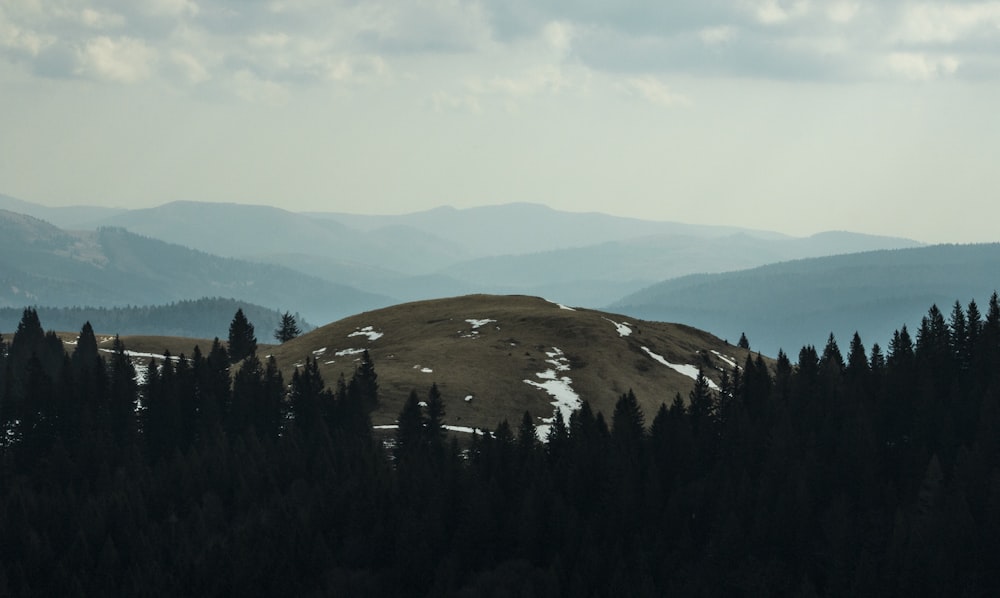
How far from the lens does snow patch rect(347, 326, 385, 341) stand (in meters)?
191

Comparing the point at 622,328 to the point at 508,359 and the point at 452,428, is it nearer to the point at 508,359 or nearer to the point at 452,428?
the point at 508,359

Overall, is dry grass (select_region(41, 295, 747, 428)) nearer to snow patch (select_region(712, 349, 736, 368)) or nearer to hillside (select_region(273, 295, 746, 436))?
hillside (select_region(273, 295, 746, 436))

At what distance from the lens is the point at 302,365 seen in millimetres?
175250

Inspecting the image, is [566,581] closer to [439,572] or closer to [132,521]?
[439,572]

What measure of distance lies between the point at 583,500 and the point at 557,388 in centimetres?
4744

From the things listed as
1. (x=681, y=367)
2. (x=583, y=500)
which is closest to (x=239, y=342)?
(x=681, y=367)

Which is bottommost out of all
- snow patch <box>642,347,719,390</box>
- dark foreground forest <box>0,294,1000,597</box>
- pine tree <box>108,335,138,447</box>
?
dark foreground forest <box>0,294,1000,597</box>

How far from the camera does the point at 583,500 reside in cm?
11300

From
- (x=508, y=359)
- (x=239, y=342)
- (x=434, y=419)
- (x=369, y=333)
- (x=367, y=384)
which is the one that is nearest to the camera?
(x=434, y=419)

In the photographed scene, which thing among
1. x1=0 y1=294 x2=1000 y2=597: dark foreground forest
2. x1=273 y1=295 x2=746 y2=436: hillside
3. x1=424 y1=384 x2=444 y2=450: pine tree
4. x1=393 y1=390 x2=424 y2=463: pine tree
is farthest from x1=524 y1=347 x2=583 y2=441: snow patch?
x1=0 y1=294 x2=1000 y2=597: dark foreground forest

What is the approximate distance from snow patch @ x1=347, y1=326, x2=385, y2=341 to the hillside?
0.15 metres

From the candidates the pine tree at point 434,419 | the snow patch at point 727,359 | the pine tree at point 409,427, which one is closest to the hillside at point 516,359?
the snow patch at point 727,359

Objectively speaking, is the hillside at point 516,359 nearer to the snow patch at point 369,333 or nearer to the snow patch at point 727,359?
the snow patch at point 369,333

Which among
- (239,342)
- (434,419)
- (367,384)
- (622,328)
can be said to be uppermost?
(622,328)
